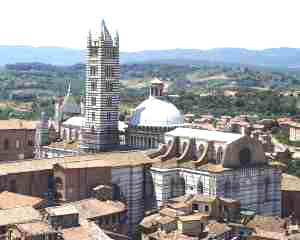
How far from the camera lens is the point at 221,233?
39000 millimetres

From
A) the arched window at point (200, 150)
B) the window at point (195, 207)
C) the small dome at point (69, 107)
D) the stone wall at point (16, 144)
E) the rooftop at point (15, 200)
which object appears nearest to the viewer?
the rooftop at point (15, 200)

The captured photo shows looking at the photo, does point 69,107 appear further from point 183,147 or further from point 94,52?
point 183,147

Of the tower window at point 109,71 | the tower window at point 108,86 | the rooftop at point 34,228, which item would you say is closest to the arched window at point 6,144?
the tower window at point 108,86

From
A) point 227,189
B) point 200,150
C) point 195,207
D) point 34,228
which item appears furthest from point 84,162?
point 34,228

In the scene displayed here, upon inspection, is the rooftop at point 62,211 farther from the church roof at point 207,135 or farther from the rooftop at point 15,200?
the church roof at point 207,135

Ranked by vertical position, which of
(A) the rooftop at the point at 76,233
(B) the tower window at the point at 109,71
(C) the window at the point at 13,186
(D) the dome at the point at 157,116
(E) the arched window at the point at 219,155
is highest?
(B) the tower window at the point at 109,71

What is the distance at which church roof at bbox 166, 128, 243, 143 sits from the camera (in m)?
45.7

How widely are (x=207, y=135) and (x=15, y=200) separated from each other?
554 inches

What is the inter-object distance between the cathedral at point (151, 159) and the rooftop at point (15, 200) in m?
2.64

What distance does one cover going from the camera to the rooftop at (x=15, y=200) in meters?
38.6

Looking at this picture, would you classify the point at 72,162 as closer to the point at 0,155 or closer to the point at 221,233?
the point at 221,233

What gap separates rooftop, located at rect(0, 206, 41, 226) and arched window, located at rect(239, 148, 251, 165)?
1424 centimetres

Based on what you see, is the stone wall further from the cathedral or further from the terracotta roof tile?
the terracotta roof tile

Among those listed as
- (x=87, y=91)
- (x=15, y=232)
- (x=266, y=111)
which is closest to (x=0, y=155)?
(x=87, y=91)
